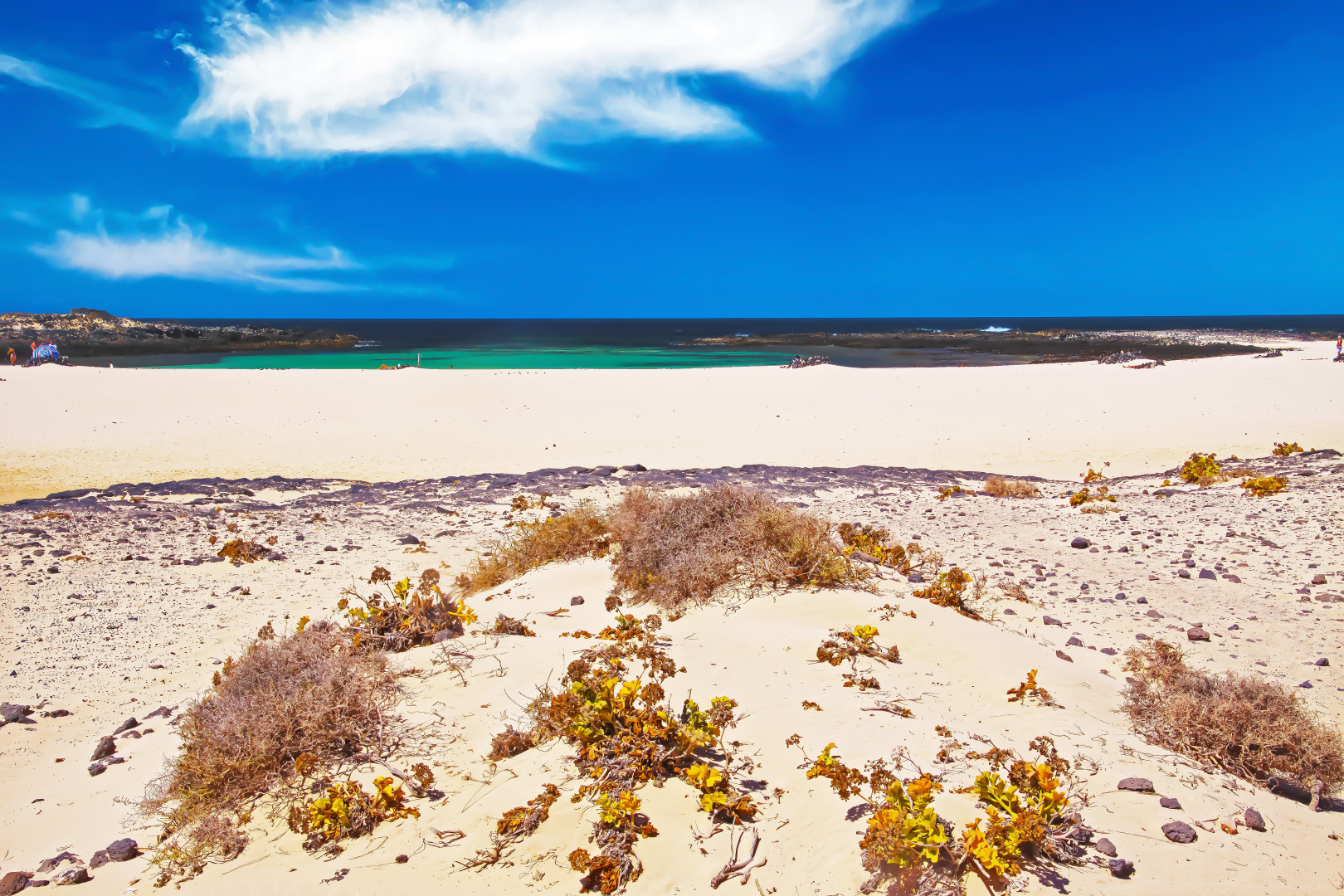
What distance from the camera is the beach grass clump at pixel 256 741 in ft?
10.8

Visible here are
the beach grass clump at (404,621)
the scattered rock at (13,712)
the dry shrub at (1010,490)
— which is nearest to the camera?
the scattered rock at (13,712)

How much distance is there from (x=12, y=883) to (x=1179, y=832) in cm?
507

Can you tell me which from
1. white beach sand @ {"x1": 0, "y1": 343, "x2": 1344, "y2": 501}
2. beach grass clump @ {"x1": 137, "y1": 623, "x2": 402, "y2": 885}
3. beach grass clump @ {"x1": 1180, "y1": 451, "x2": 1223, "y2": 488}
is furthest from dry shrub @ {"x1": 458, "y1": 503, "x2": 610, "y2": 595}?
beach grass clump @ {"x1": 1180, "y1": 451, "x2": 1223, "y2": 488}

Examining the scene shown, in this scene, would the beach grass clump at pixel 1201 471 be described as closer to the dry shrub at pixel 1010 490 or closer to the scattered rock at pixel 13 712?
the dry shrub at pixel 1010 490

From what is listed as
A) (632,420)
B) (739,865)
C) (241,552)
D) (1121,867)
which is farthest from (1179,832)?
(632,420)

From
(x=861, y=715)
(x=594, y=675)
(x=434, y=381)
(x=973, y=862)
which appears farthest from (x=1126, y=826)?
(x=434, y=381)

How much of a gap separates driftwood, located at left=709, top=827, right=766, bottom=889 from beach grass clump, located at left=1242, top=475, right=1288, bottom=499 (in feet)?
32.4

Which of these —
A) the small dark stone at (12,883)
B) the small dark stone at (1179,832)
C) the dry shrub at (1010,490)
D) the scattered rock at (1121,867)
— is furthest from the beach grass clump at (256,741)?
the dry shrub at (1010,490)

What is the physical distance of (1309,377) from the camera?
2509 centimetres

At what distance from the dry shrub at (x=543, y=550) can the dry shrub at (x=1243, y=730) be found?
4779mm

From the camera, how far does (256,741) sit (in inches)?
141

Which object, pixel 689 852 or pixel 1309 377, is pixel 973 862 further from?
pixel 1309 377

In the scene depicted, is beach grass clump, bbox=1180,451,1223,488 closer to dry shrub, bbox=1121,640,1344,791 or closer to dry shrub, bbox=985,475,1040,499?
dry shrub, bbox=985,475,1040,499

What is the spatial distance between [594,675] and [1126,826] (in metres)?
2.68
